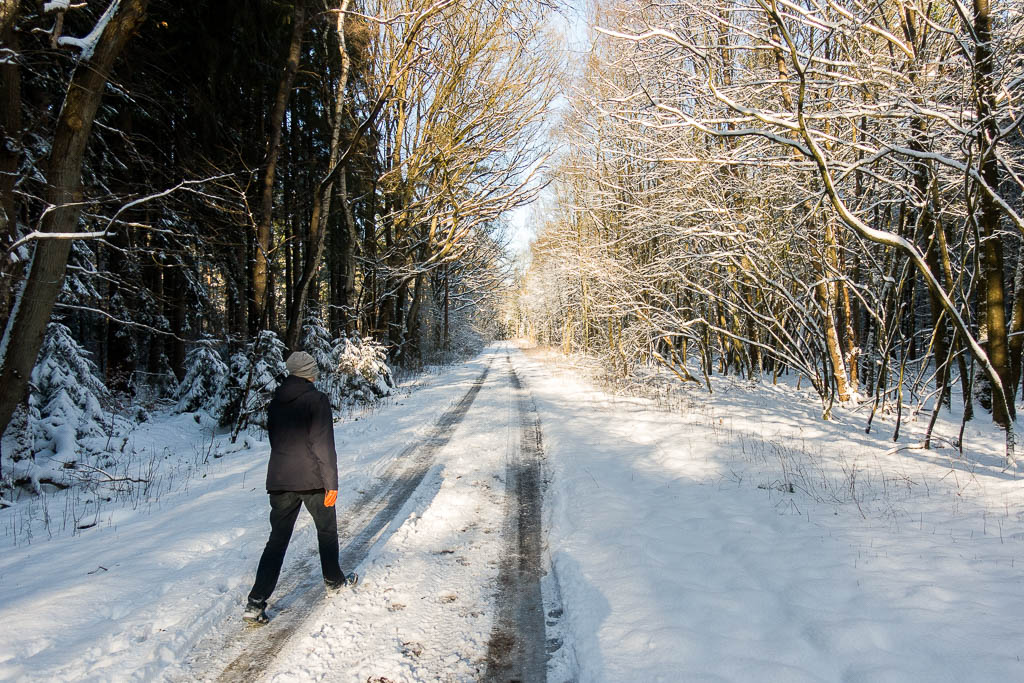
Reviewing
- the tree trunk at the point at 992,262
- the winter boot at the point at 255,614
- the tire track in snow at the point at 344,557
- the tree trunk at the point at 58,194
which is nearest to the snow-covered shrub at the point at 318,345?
the tire track in snow at the point at 344,557

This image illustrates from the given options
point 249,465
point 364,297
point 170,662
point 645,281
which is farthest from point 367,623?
point 364,297

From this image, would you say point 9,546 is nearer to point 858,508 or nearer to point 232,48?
point 858,508

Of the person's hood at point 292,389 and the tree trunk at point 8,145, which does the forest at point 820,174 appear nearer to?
the person's hood at point 292,389

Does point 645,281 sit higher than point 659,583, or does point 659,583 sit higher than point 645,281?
point 645,281

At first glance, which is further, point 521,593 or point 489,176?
point 489,176

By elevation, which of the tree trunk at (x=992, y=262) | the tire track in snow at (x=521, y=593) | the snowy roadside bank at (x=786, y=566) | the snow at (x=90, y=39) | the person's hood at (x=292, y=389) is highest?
the snow at (x=90, y=39)

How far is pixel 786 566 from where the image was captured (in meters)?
3.89

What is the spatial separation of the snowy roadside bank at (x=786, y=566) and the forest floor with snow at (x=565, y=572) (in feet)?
0.06

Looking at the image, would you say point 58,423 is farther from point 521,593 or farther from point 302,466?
point 521,593

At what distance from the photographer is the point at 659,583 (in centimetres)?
Result: 373

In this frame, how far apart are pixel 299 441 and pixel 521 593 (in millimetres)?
2069

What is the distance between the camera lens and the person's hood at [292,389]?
12.1 ft

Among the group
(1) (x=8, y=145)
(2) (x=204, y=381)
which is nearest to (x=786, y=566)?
(1) (x=8, y=145)

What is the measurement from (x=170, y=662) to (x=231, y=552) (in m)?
1.49
